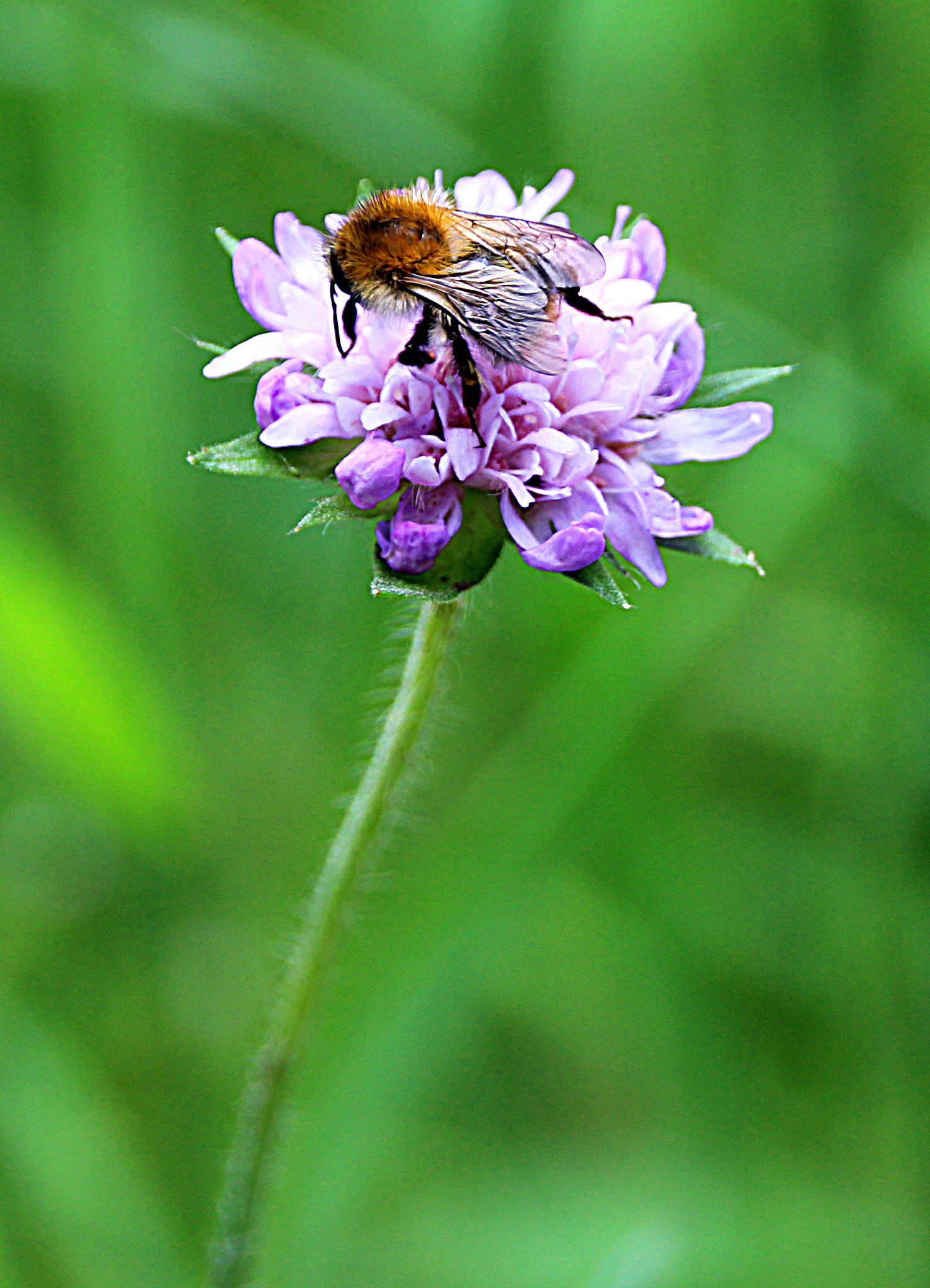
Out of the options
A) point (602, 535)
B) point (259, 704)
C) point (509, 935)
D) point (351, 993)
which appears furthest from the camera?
point (259, 704)

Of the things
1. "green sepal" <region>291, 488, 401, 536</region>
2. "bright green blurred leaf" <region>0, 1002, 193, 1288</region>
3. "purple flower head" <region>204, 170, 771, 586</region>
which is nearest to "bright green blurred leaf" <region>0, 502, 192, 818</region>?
"bright green blurred leaf" <region>0, 1002, 193, 1288</region>

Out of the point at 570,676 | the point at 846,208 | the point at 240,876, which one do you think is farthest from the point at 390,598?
the point at 846,208

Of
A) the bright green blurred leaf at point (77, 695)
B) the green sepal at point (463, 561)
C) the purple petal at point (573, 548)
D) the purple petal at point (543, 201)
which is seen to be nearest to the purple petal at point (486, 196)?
the purple petal at point (543, 201)

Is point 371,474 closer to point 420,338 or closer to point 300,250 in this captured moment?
A: point 420,338

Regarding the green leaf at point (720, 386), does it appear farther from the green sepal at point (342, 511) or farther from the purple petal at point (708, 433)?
the green sepal at point (342, 511)

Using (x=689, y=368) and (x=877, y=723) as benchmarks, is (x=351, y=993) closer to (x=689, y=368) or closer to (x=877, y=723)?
(x=877, y=723)

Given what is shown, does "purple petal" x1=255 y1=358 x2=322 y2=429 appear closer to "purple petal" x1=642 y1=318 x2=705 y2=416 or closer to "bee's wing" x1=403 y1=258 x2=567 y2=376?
"bee's wing" x1=403 y1=258 x2=567 y2=376
